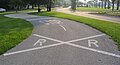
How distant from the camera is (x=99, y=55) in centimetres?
729

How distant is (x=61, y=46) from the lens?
347 inches

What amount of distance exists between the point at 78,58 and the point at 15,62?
7.21 feet

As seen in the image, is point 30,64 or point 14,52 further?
point 14,52

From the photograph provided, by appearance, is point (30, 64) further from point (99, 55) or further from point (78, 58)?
point (99, 55)

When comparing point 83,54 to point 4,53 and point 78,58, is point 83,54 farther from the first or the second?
point 4,53

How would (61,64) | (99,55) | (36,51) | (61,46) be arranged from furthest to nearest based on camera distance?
(61,46) → (36,51) → (99,55) → (61,64)

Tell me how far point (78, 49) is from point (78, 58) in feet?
4.73

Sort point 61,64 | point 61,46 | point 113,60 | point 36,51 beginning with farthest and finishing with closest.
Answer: point 61,46 → point 36,51 → point 113,60 → point 61,64

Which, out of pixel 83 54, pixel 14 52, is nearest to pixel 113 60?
pixel 83 54

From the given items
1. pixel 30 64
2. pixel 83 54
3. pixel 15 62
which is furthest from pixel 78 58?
pixel 15 62

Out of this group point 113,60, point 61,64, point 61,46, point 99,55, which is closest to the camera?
point 61,64

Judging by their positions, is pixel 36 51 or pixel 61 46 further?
pixel 61 46

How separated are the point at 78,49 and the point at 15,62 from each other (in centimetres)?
295

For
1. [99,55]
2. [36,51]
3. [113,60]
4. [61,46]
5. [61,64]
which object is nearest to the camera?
[61,64]
